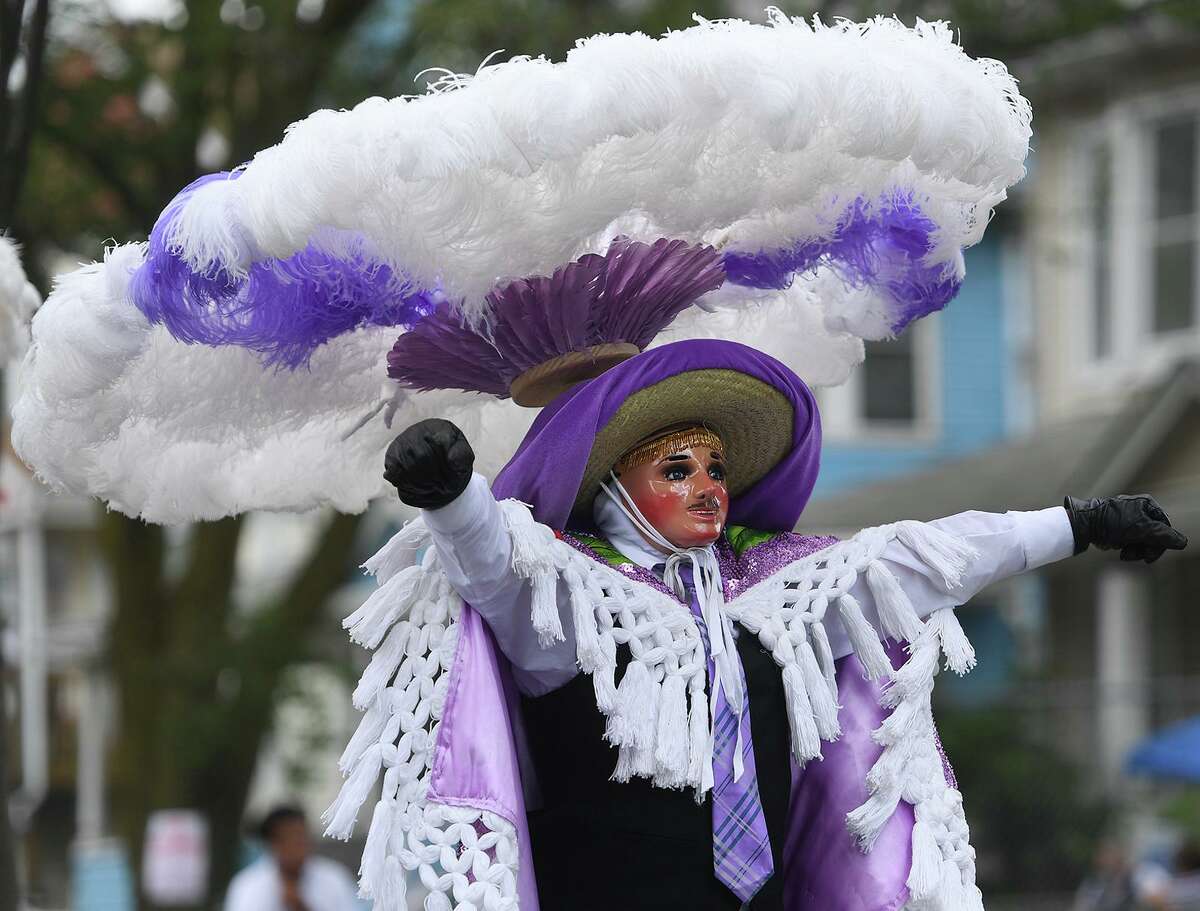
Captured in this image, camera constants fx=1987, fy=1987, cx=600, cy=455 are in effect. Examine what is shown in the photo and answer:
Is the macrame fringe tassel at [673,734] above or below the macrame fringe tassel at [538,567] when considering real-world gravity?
below

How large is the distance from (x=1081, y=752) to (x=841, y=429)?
15.7ft

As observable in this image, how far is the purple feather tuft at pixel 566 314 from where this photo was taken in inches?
140

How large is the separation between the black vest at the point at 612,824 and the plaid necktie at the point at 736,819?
20 mm

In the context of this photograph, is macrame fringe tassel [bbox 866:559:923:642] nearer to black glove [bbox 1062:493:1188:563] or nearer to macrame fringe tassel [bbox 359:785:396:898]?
black glove [bbox 1062:493:1188:563]

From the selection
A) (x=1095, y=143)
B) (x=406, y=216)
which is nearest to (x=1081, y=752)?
(x=1095, y=143)

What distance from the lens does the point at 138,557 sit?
11.2 metres

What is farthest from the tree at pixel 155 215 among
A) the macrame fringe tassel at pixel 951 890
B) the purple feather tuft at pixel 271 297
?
the macrame fringe tassel at pixel 951 890

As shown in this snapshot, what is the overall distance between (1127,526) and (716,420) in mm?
769

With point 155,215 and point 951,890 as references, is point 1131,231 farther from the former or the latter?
point 951,890

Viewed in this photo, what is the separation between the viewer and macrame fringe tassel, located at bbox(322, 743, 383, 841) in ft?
10.4

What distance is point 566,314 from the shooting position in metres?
3.62

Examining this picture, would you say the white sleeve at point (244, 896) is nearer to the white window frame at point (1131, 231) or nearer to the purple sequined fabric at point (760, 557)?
the purple sequined fabric at point (760, 557)

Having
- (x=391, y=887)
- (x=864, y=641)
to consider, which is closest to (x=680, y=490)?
(x=864, y=641)

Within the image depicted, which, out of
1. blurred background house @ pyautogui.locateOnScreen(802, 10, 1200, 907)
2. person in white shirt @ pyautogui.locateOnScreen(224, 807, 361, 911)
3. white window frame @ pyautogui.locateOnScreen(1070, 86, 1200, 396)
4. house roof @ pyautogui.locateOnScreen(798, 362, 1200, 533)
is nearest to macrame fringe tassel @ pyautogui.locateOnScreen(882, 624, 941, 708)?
person in white shirt @ pyautogui.locateOnScreen(224, 807, 361, 911)
